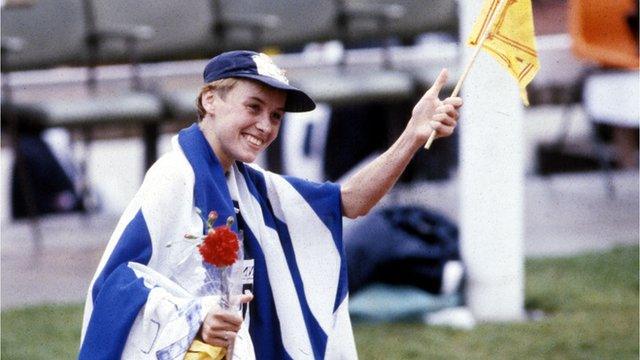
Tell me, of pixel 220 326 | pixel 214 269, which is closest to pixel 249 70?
pixel 214 269

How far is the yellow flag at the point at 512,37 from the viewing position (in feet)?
15.8

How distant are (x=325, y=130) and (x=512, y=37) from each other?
18.9 feet

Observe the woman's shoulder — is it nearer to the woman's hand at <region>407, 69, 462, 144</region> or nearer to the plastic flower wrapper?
the plastic flower wrapper

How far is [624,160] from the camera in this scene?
452 inches

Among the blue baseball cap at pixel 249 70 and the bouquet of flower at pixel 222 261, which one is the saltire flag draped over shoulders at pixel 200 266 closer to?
the bouquet of flower at pixel 222 261

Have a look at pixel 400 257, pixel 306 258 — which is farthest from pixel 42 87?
pixel 306 258

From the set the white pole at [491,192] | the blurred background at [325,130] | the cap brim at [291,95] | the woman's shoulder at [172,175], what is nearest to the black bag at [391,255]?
the blurred background at [325,130]

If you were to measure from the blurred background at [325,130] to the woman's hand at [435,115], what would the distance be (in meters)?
3.05

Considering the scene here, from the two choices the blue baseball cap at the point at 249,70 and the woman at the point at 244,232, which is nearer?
the woman at the point at 244,232

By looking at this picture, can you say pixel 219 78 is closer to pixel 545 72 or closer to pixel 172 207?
pixel 172 207

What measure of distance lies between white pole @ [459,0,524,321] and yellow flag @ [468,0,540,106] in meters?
2.56

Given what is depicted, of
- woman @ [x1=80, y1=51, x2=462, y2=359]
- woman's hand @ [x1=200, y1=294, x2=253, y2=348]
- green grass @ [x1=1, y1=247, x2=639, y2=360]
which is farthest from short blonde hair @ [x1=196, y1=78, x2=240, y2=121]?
green grass @ [x1=1, y1=247, x2=639, y2=360]

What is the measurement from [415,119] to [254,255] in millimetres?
595

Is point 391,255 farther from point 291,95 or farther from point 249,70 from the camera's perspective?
point 249,70
